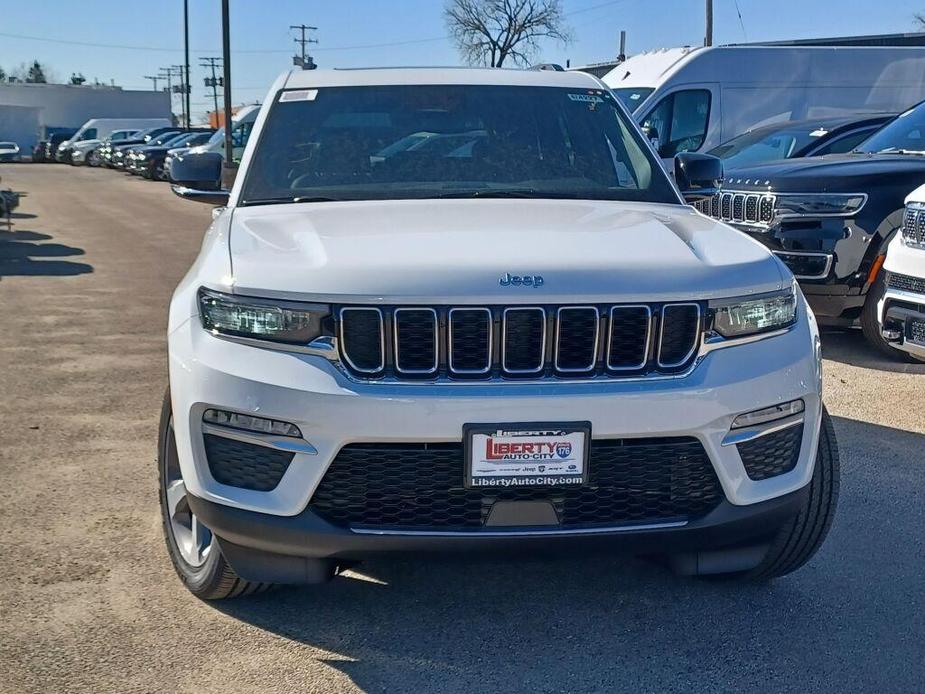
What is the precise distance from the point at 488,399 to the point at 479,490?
26cm

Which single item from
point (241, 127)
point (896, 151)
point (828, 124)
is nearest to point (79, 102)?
point (241, 127)

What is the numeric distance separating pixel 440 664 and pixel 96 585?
1.30 meters

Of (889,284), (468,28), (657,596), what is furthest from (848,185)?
(468,28)

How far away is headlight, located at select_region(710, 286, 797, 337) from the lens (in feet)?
10.0

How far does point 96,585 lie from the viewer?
3.65 metres

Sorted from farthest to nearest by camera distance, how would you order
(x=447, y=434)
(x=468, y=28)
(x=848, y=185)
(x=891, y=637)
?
1. (x=468, y=28)
2. (x=848, y=185)
3. (x=891, y=637)
4. (x=447, y=434)

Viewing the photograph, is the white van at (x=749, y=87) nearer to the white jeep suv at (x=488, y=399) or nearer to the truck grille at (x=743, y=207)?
the truck grille at (x=743, y=207)

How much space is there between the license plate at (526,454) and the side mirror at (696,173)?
85.9 inches

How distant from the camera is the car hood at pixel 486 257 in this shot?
9.55 feet

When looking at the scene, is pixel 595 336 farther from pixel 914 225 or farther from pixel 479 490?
pixel 914 225

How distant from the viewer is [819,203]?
7309 millimetres

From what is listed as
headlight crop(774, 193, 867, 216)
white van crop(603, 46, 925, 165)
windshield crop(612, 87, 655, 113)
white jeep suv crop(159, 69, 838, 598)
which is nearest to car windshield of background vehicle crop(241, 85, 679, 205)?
white jeep suv crop(159, 69, 838, 598)

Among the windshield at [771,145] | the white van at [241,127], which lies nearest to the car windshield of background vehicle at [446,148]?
the windshield at [771,145]

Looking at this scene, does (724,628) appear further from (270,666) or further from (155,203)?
(155,203)
